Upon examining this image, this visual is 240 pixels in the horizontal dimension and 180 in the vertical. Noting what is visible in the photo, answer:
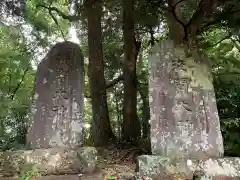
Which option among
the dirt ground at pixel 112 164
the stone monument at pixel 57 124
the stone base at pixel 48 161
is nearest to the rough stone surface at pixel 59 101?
the stone monument at pixel 57 124

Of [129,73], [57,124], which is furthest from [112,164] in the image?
[129,73]

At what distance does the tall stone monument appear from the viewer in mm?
4562

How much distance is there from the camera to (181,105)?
5.04m

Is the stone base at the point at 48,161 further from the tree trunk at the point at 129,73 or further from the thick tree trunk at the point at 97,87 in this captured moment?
the tree trunk at the point at 129,73

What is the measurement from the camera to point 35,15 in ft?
32.1

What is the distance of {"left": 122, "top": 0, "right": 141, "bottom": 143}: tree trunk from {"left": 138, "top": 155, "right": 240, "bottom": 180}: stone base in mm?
3036

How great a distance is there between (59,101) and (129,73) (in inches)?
107

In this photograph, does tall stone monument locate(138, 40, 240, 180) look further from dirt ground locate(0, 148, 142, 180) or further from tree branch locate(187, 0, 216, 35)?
dirt ground locate(0, 148, 142, 180)

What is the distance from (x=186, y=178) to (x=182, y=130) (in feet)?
2.49

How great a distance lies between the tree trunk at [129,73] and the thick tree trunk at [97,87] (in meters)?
0.55

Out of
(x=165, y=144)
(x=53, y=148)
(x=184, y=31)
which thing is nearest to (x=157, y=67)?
(x=184, y=31)

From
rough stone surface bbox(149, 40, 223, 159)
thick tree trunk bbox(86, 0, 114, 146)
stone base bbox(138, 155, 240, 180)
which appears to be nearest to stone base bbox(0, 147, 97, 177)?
stone base bbox(138, 155, 240, 180)

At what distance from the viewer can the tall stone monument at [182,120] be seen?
4.56m

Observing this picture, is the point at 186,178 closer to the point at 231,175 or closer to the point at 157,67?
the point at 231,175
